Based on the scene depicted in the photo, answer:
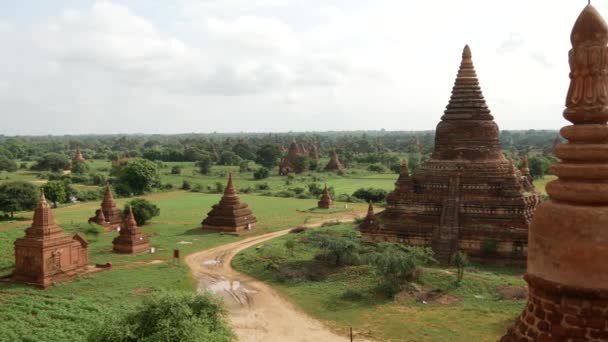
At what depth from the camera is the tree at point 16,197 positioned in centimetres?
4478

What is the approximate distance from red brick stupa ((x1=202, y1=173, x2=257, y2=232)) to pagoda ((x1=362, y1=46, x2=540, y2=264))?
12491 millimetres

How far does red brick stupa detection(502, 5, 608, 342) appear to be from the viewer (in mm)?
4543

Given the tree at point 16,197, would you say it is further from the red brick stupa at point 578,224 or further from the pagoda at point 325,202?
the red brick stupa at point 578,224

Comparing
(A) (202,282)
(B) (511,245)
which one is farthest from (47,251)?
(B) (511,245)

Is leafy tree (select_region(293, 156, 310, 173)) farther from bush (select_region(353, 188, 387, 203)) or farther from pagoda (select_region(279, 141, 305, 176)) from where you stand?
bush (select_region(353, 188, 387, 203))

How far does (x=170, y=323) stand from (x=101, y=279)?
11928 mm

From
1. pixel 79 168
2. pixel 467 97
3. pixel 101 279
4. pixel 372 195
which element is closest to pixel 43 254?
pixel 101 279

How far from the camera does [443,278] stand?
76.9ft

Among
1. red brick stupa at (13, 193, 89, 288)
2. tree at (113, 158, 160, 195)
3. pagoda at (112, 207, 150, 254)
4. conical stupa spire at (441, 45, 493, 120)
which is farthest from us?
tree at (113, 158, 160, 195)

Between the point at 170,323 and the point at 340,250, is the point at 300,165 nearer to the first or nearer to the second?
the point at 340,250

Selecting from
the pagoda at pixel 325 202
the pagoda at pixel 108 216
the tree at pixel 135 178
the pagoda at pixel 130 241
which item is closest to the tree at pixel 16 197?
the pagoda at pixel 108 216

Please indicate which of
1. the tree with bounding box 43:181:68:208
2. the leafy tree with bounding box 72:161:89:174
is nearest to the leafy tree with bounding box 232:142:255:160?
the leafy tree with bounding box 72:161:89:174

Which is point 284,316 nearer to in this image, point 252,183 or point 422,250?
point 422,250

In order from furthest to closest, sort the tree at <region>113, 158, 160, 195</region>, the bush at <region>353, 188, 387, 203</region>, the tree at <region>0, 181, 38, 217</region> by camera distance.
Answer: the tree at <region>113, 158, 160, 195</region>, the bush at <region>353, 188, 387, 203</region>, the tree at <region>0, 181, 38, 217</region>
